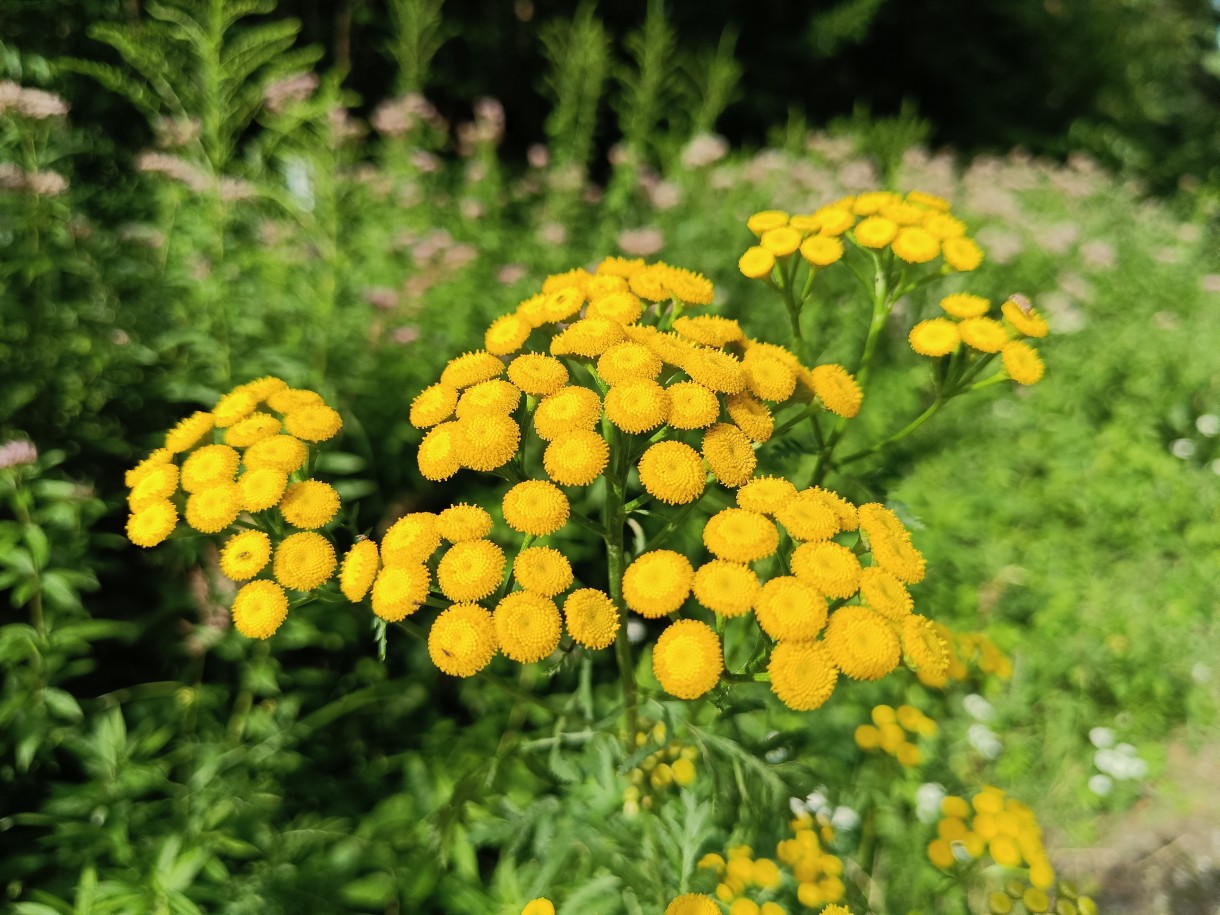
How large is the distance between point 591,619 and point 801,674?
40 cm

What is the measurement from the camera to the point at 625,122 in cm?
491

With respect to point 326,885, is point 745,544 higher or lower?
higher

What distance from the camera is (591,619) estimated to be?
54.4 inches

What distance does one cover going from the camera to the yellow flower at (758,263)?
Answer: 1805 mm

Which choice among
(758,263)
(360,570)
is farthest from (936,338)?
(360,570)

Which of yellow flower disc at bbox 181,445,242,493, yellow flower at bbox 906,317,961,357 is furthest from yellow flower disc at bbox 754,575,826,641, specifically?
yellow flower disc at bbox 181,445,242,493

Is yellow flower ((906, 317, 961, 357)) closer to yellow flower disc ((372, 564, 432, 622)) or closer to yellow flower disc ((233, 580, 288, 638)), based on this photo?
yellow flower disc ((372, 564, 432, 622))

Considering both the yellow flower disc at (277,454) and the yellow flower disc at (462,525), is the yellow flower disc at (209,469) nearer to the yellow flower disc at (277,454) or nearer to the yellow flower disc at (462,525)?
the yellow flower disc at (277,454)

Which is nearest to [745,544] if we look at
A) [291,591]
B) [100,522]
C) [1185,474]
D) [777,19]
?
[291,591]

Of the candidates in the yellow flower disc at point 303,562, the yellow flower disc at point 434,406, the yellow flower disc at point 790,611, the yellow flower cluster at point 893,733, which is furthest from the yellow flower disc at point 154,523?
the yellow flower cluster at point 893,733

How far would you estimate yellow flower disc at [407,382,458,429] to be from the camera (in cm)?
156

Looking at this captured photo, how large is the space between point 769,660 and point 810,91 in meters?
13.8

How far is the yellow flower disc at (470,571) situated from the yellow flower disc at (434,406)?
30 cm

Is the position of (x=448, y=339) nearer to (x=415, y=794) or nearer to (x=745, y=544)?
(x=415, y=794)
